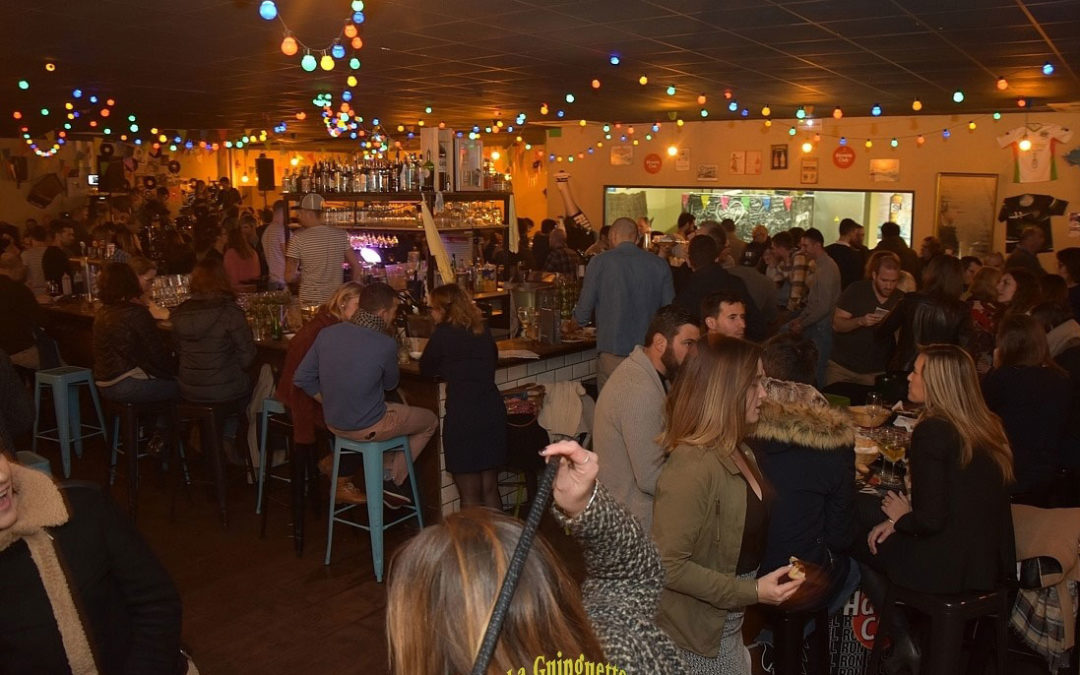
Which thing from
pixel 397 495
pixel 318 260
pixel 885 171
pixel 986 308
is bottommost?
pixel 397 495

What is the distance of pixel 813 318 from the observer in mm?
6992

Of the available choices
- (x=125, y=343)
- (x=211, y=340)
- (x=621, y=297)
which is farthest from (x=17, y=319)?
(x=621, y=297)

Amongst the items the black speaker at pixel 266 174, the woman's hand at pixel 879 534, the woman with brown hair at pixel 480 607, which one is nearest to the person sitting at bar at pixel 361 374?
the woman's hand at pixel 879 534

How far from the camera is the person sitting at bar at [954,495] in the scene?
3107 millimetres

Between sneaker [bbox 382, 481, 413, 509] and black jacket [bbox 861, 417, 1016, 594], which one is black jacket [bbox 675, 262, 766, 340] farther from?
black jacket [bbox 861, 417, 1016, 594]

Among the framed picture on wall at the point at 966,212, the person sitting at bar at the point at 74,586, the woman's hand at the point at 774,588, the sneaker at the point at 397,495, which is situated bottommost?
Result: the sneaker at the point at 397,495

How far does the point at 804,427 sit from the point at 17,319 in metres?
5.94

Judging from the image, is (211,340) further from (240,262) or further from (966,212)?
(966,212)

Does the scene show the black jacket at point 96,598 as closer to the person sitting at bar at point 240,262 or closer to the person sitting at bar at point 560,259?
the person sitting at bar at point 240,262

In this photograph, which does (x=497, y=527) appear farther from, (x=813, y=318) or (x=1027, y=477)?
(x=813, y=318)

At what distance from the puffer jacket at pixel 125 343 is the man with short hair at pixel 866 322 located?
4.63 meters

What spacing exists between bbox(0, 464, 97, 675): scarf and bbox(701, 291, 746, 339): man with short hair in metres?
3.33

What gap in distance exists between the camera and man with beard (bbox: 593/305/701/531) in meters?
3.35

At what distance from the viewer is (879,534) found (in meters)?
3.37
